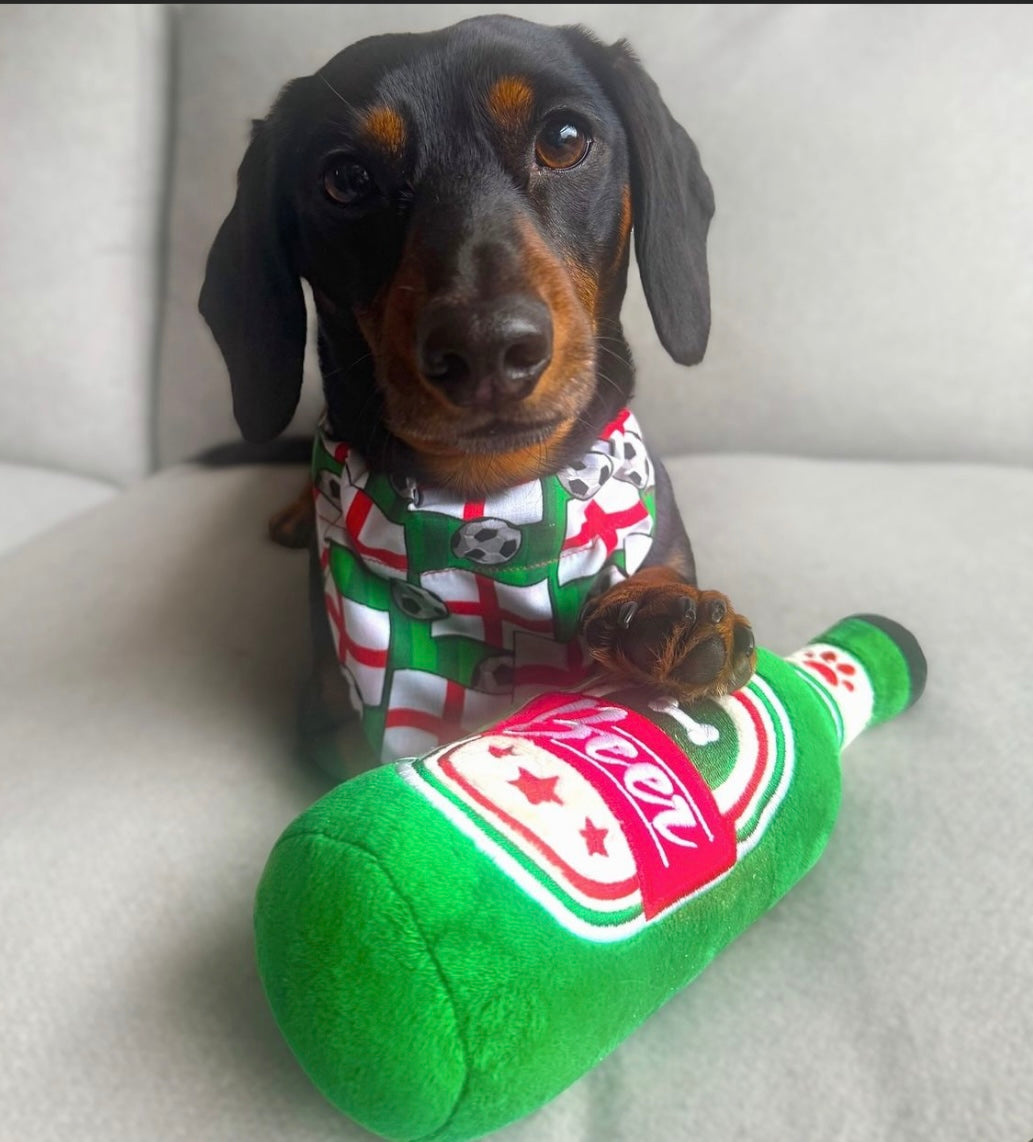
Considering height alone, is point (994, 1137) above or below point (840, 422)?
below

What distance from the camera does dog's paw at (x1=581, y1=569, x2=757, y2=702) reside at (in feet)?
2.31

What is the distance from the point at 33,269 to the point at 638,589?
1248 millimetres

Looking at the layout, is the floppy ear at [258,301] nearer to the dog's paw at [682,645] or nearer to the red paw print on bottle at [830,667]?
the dog's paw at [682,645]

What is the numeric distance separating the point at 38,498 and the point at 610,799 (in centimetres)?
128

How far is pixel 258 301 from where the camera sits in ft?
2.82

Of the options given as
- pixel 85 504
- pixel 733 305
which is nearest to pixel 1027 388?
pixel 733 305

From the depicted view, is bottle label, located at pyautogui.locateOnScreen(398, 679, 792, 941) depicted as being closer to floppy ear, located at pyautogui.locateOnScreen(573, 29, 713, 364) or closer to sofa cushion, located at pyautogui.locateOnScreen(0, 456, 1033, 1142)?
sofa cushion, located at pyautogui.locateOnScreen(0, 456, 1033, 1142)

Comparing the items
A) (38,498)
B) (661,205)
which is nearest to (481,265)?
(661,205)

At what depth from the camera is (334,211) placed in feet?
2.58

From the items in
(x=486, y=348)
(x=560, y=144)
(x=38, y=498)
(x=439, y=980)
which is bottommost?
(x=38, y=498)

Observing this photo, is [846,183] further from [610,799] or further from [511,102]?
[610,799]

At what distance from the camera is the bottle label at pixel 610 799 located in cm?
58

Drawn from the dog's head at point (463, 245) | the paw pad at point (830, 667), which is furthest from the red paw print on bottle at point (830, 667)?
the dog's head at point (463, 245)

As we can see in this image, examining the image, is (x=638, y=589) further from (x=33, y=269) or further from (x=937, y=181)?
(x=33, y=269)
